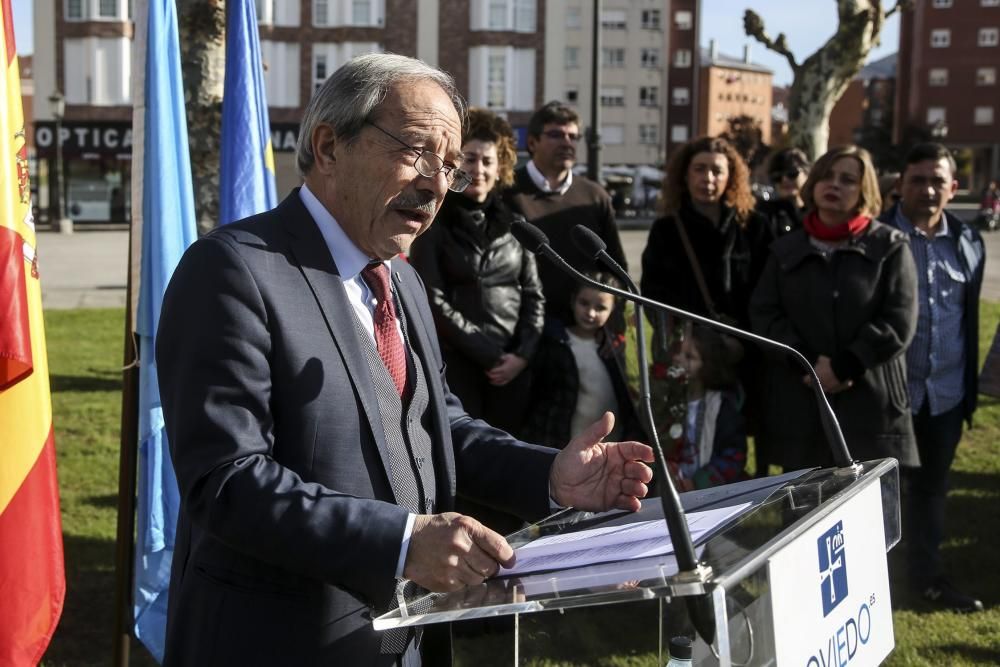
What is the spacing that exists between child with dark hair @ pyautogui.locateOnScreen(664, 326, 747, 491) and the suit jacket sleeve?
3432 millimetres

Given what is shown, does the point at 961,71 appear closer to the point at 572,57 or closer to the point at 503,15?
the point at 572,57

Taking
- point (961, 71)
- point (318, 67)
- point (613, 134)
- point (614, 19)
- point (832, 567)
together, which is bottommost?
point (832, 567)

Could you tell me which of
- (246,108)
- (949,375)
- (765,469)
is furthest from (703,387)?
(246,108)

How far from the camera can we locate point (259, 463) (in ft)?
6.10

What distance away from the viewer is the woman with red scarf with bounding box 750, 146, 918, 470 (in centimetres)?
491

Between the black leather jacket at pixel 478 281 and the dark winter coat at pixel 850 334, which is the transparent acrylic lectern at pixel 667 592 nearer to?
the black leather jacket at pixel 478 281

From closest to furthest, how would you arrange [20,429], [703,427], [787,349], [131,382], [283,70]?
[787,349] < [20,429] < [131,382] < [703,427] < [283,70]

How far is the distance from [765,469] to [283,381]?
4017 millimetres

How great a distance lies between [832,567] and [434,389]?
871mm

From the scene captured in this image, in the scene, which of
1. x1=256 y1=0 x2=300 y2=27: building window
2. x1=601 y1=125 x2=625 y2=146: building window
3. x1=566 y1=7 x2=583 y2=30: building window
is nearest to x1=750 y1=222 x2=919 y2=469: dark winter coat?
x1=256 y1=0 x2=300 y2=27: building window

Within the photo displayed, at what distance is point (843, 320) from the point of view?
4.97 meters

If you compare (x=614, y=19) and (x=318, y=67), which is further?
(x=614, y=19)

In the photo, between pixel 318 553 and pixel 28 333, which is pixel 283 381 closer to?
pixel 318 553

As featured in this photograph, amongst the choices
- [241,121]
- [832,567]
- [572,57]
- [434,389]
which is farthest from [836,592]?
[572,57]
